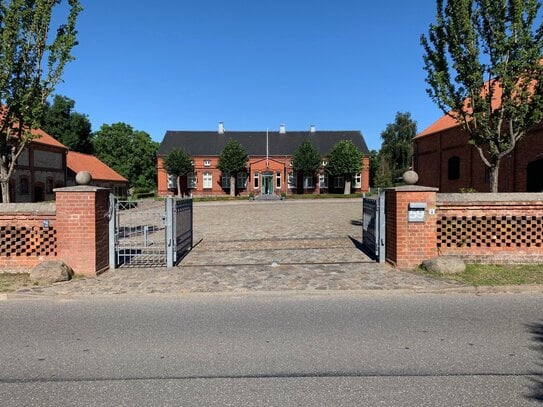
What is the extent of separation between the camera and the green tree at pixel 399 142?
6594cm

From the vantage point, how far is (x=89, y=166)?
54.6 m

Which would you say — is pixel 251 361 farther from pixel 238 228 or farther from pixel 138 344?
pixel 238 228

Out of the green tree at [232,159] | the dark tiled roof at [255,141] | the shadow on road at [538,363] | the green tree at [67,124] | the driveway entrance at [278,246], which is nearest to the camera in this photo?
the shadow on road at [538,363]

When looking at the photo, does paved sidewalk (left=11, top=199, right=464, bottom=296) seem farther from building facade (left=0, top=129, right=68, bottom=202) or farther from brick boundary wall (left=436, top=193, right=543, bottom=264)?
building facade (left=0, top=129, right=68, bottom=202)

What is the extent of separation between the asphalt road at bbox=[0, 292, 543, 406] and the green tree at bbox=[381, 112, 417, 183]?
62.0m

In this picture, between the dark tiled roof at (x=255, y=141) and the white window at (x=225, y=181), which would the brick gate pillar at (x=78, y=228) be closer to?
the white window at (x=225, y=181)

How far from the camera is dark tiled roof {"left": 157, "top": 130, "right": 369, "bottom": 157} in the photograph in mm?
64812

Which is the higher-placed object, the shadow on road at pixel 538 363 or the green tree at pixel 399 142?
the green tree at pixel 399 142

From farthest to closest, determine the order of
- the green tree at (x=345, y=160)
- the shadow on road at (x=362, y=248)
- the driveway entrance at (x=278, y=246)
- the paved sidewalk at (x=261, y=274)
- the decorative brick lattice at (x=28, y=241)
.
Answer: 1. the green tree at (x=345, y=160)
2. the shadow on road at (x=362, y=248)
3. the driveway entrance at (x=278, y=246)
4. the decorative brick lattice at (x=28, y=241)
5. the paved sidewalk at (x=261, y=274)

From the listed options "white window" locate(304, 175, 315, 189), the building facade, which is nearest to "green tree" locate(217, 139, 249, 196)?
"white window" locate(304, 175, 315, 189)

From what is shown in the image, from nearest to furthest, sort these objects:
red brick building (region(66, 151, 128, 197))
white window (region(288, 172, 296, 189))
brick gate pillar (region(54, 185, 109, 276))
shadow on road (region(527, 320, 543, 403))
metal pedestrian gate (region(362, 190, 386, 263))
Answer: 1. shadow on road (region(527, 320, 543, 403))
2. brick gate pillar (region(54, 185, 109, 276))
3. metal pedestrian gate (region(362, 190, 386, 263))
4. red brick building (region(66, 151, 128, 197))
5. white window (region(288, 172, 296, 189))

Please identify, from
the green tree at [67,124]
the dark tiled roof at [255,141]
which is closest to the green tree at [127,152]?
the green tree at [67,124]

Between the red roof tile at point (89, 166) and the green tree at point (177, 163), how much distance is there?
7.92m

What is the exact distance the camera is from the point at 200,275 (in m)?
8.55
